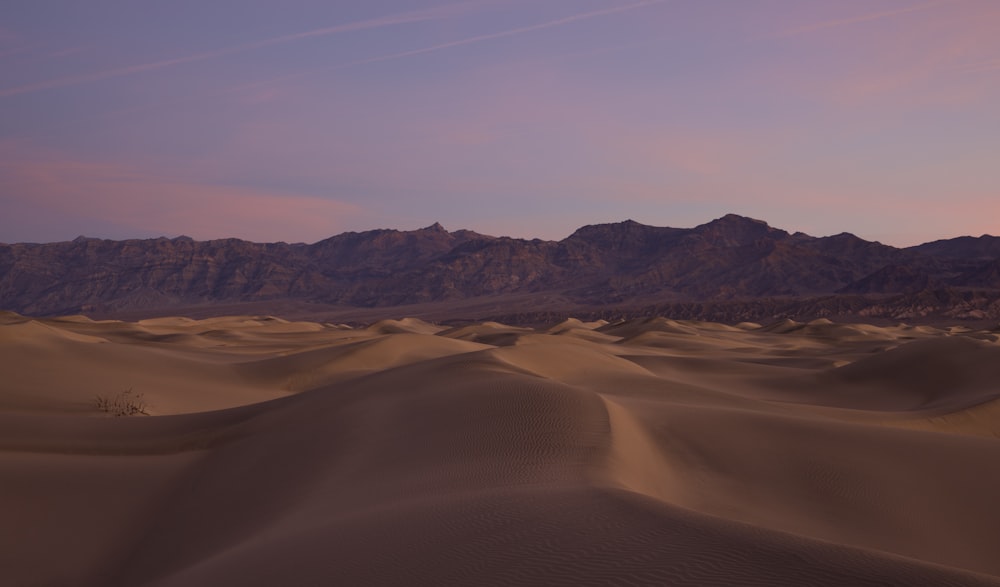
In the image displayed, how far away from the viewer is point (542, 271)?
171250 mm

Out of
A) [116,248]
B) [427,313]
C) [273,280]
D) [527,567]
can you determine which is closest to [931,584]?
[527,567]

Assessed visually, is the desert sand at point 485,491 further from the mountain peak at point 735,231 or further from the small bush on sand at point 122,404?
the mountain peak at point 735,231

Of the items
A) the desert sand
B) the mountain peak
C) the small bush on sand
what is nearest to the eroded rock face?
the mountain peak

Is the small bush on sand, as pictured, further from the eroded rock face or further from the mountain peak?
the mountain peak

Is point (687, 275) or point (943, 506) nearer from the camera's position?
point (943, 506)

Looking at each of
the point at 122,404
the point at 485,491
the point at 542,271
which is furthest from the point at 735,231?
the point at 485,491

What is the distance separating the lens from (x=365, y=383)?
12797mm

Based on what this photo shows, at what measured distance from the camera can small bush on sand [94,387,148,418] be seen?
45.5 feet

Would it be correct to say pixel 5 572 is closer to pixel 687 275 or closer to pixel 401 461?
pixel 401 461

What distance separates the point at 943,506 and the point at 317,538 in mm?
6797

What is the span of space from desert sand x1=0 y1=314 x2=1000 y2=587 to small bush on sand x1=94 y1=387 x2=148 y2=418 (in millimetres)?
233

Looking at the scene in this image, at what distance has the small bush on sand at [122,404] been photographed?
13883 mm

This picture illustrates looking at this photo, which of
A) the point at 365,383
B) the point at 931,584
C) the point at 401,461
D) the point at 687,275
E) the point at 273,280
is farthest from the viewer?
the point at 273,280

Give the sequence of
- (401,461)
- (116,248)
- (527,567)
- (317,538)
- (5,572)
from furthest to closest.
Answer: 1. (116,248)
2. (401,461)
3. (5,572)
4. (317,538)
5. (527,567)
